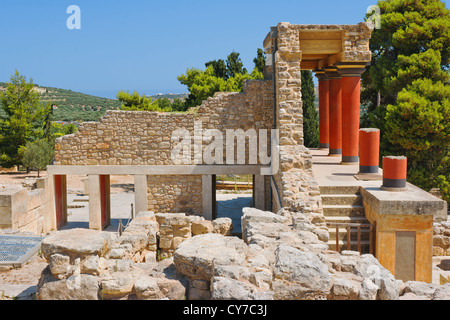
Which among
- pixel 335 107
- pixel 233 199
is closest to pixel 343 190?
pixel 335 107

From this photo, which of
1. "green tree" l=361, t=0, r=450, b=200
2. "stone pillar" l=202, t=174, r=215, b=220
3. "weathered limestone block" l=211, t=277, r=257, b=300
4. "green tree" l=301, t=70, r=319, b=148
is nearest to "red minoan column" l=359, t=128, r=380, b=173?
"stone pillar" l=202, t=174, r=215, b=220

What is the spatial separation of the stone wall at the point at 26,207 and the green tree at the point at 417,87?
1397 centimetres

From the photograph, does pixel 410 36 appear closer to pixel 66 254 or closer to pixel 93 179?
pixel 93 179

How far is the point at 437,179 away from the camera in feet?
61.6

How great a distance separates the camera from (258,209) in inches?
376

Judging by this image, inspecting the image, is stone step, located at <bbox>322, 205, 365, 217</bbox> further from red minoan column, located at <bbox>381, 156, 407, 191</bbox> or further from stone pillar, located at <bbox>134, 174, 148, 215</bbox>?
stone pillar, located at <bbox>134, 174, 148, 215</bbox>

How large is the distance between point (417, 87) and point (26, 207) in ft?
51.3

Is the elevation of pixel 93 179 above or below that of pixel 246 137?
below

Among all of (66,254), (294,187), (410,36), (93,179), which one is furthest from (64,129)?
(66,254)

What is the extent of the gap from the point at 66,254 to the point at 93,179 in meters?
8.65

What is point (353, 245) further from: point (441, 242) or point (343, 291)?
point (343, 291)

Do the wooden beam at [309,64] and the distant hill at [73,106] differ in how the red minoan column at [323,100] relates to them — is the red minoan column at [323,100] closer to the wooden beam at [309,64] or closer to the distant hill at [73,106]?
the wooden beam at [309,64]

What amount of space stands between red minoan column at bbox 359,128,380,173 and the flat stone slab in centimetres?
703
